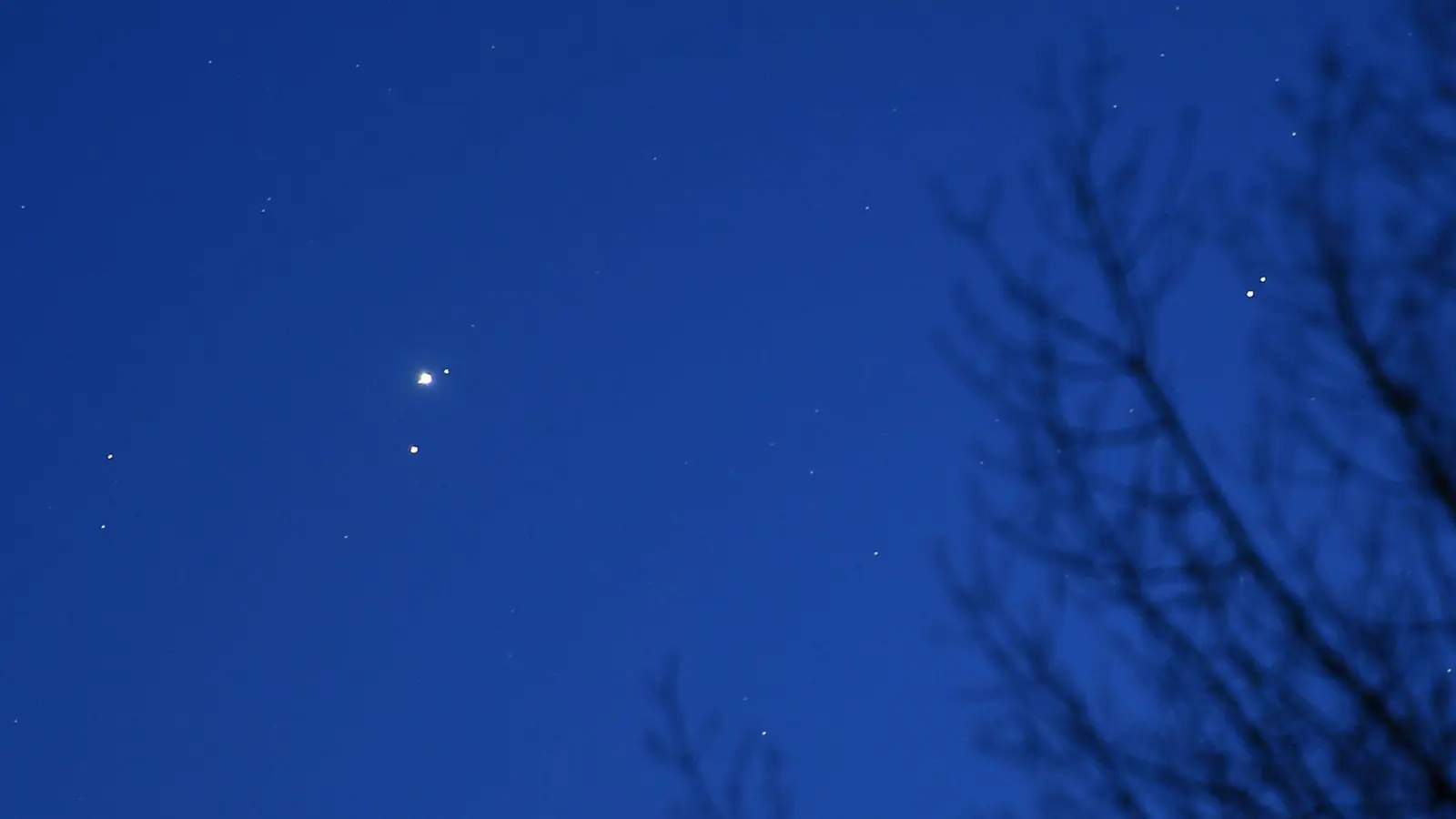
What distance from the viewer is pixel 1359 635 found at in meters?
3.31

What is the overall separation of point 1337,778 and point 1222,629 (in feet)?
1.34

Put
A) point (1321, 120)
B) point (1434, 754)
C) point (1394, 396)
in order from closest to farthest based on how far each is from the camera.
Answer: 1. point (1434, 754)
2. point (1394, 396)
3. point (1321, 120)

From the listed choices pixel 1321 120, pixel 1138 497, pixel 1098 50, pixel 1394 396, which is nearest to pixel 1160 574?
pixel 1138 497

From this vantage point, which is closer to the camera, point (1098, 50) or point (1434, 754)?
point (1434, 754)

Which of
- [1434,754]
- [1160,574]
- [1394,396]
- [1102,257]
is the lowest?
[1434,754]

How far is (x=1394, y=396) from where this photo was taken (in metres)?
3.39

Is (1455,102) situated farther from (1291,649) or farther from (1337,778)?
(1337,778)

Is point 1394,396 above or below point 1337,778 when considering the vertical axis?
above

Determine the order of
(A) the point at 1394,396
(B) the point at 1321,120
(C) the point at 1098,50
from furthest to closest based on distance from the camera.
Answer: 1. (C) the point at 1098,50
2. (B) the point at 1321,120
3. (A) the point at 1394,396

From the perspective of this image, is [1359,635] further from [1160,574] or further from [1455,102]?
[1455,102]

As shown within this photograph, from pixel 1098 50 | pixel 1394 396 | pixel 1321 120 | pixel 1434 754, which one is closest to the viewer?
pixel 1434 754

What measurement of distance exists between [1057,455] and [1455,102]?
147 cm

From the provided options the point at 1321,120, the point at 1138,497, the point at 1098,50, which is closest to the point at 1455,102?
the point at 1321,120

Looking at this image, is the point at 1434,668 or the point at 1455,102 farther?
the point at 1455,102
